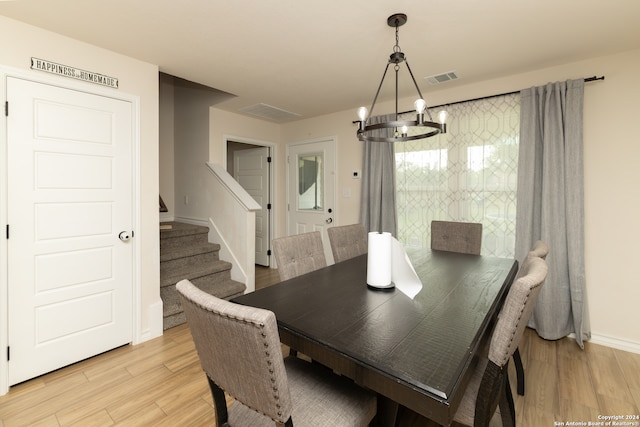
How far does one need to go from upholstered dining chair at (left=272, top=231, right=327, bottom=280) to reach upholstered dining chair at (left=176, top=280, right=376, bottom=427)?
0.81m

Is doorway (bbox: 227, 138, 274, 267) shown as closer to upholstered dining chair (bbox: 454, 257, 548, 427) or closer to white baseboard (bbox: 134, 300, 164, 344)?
white baseboard (bbox: 134, 300, 164, 344)

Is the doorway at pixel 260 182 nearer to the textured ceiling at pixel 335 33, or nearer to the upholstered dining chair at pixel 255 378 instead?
the textured ceiling at pixel 335 33

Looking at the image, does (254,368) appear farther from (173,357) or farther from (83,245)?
(83,245)

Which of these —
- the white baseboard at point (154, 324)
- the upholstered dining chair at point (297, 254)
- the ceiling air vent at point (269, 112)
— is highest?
the ceiling air vent at point (269, 112)

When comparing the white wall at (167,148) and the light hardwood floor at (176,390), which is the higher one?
the white wall at (167,148)

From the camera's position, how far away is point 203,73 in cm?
284

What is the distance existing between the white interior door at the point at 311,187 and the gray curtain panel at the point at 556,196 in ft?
7.50

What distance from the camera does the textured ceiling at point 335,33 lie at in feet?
6.03

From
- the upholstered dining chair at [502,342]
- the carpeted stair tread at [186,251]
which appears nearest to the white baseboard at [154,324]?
the carpeted stair tread at [186,251]

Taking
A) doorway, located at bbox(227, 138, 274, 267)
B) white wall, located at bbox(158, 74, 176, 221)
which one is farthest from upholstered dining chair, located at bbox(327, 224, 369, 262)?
white wall, located at bbox(158, 74, 176, 221)

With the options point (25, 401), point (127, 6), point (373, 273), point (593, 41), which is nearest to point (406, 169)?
point (593, 41)

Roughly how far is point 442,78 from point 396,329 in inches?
105

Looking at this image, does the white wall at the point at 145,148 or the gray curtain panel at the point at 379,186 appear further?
the gray curtain panel at the point at 379,186

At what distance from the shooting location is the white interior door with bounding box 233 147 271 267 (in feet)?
16.0
